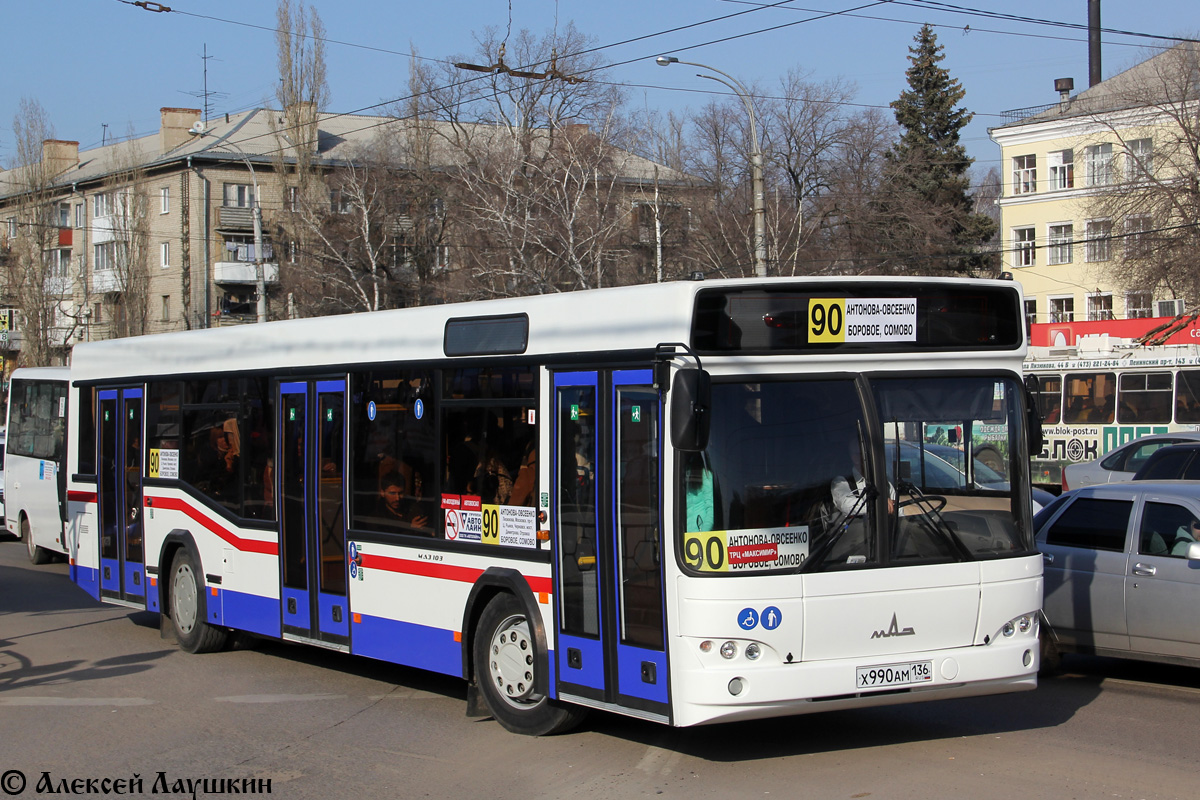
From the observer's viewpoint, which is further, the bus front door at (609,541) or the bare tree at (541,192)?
the bare tree at (541,192)

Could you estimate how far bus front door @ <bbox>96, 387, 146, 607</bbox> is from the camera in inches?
479

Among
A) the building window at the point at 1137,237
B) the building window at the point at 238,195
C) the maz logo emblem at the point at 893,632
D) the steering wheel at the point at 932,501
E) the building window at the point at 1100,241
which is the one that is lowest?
the maz logo emblem at the point at 893,632

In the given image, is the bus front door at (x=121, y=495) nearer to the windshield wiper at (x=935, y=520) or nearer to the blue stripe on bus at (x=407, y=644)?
the blue stripe on bus at (x=407, y=644)

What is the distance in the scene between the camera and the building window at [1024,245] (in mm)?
55328

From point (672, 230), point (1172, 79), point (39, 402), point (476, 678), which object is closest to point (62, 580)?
point (39, 402)

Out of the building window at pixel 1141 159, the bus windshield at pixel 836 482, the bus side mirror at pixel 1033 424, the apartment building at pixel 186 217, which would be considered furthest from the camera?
the apartment building at pixel 186 217

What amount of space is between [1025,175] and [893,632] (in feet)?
175

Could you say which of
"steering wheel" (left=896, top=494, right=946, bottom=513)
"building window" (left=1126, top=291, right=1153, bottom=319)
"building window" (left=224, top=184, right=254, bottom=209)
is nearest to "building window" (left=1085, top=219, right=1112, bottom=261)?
"building window" (left=1126, top=291, right=1153, bottom=319)

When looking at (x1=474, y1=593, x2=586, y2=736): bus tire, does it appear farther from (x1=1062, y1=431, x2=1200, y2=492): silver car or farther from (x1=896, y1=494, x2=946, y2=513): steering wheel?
(x1=1062, y1=431, x2=1200, y2=492): silver car

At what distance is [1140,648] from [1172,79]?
34.0 meters

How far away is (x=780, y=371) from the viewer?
6.70 m

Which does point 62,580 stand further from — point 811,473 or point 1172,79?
point 1172,79

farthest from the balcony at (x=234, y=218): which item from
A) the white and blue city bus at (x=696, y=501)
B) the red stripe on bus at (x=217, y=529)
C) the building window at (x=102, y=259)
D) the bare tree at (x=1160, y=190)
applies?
the white and blue city bus at (x=696, y=501)

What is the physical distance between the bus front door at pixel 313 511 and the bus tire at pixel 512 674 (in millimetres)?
1793
